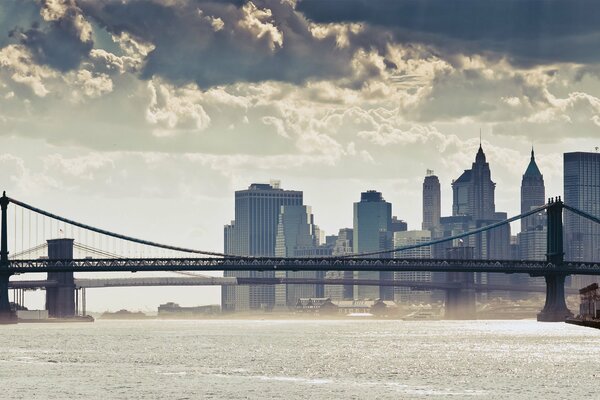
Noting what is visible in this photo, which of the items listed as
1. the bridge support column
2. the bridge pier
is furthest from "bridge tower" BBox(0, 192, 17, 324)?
the bridge support column

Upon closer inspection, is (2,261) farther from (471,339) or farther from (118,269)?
(471,339)

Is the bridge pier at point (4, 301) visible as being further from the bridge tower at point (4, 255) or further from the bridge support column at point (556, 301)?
the bridge support column at point (556, 301)

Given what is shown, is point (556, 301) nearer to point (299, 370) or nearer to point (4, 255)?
point (4, 255)

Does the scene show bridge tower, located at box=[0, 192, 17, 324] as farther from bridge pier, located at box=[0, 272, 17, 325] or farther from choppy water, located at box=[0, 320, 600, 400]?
choppy water, located at box=[0, 320, 600, 400]

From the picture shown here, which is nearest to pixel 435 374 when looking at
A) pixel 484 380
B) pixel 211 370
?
pixel 484 380

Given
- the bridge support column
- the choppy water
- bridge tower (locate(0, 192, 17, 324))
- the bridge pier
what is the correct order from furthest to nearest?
the bridge support column
the bridge pier
bridge tower (locate(0, 192, 17, 324))
the choppy water

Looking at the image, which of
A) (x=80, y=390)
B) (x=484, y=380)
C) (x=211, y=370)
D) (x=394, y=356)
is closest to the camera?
(x=80, y=390)

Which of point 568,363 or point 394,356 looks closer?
point 568,363

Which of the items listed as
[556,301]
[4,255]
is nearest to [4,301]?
[4,255]
